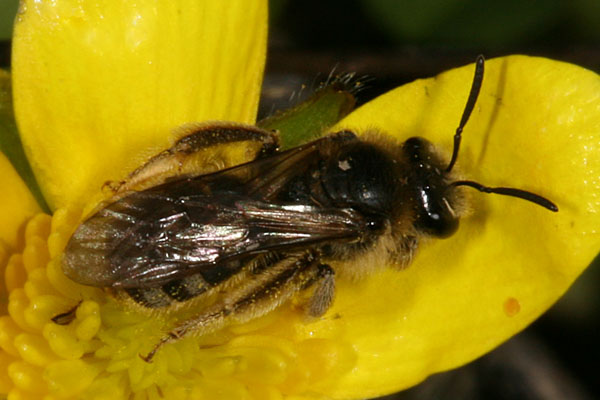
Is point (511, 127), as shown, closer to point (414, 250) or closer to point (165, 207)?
point (414, 250)

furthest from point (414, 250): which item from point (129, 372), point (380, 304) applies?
point (129, 372)

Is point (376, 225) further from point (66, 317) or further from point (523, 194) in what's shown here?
point (66, 317)

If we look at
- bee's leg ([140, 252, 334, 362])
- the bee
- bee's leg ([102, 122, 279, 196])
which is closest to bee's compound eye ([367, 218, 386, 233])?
the bee

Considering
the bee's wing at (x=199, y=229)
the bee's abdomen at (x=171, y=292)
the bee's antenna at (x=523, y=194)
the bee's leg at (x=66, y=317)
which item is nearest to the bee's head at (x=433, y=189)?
the bee's antenna at (x=523, y=194)

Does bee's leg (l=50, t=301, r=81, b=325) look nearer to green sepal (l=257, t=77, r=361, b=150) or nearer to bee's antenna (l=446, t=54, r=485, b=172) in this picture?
green sepal (l=257, t=77, r=361, b=150)

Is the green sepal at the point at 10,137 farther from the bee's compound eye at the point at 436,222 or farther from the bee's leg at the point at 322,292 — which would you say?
the bee's compound eye at the point at 436,222

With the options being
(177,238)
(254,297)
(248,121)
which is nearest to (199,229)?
(177,238)

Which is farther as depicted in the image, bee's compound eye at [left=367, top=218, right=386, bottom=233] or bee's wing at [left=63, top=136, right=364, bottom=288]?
bee's compound eye at [left=367, top=218, right=386, bottom=233]
